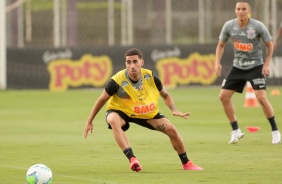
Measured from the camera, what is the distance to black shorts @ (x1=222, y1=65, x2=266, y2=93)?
48.2ft

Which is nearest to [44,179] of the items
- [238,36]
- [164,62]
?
[238,36]

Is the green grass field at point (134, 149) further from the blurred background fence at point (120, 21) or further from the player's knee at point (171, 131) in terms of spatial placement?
the blurred background fence at point (120, 21)

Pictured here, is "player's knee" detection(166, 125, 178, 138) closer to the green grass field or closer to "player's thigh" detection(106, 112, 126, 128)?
the green grass field

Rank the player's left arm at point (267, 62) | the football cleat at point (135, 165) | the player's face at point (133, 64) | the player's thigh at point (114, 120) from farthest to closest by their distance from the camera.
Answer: the player's left arm at point (267, 62)
the player's thigh at point (114, 120)
the player's face at point (133, 64)
the football cleat at point (135, 165)

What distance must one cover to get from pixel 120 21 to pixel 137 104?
19359 millimetres

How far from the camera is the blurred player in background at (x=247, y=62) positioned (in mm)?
14562

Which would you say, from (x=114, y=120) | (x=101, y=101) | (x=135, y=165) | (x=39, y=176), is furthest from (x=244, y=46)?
(x=39, y=176)

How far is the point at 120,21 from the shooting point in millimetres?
30750

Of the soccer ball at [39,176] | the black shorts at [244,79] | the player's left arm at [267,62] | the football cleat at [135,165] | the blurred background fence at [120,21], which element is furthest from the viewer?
the blurred background fence at [120,21]

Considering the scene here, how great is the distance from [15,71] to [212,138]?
51.0 feet

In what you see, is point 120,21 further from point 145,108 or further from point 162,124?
point 162,124

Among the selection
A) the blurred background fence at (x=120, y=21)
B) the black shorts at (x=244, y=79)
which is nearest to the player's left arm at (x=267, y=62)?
the black shorts at (x=244, y=79)

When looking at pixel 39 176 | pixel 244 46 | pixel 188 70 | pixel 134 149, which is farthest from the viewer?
pixel 188 70

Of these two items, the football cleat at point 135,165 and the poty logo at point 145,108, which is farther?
the poty logo at point 145,108
